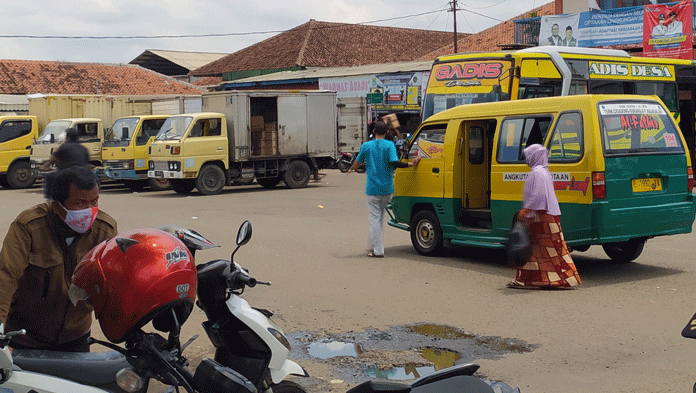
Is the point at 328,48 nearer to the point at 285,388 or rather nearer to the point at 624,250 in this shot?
the point at 624,250

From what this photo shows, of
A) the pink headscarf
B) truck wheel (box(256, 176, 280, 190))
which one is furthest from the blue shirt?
truck wheel (box(256, 176, 280, 190))

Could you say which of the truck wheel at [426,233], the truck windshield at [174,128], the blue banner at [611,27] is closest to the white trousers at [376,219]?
the truck wheel at [426,233]

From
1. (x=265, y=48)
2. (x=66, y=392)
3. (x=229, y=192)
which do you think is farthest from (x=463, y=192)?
(x=265, y=48)

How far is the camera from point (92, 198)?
3896 millimetres

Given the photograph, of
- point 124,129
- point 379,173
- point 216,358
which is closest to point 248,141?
point 124,129

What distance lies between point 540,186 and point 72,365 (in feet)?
18.8

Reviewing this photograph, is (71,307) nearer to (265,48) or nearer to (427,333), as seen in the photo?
(427,333)

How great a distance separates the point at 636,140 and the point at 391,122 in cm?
630

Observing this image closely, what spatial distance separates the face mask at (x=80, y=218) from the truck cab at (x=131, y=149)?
18.7 m

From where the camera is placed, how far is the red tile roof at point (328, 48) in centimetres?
4653

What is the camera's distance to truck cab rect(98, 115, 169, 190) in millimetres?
22094

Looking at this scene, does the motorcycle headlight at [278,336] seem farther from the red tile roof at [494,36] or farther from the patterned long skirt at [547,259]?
the red tile roof at [494,36]

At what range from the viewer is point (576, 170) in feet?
28.4

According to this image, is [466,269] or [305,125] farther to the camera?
[305,125]
